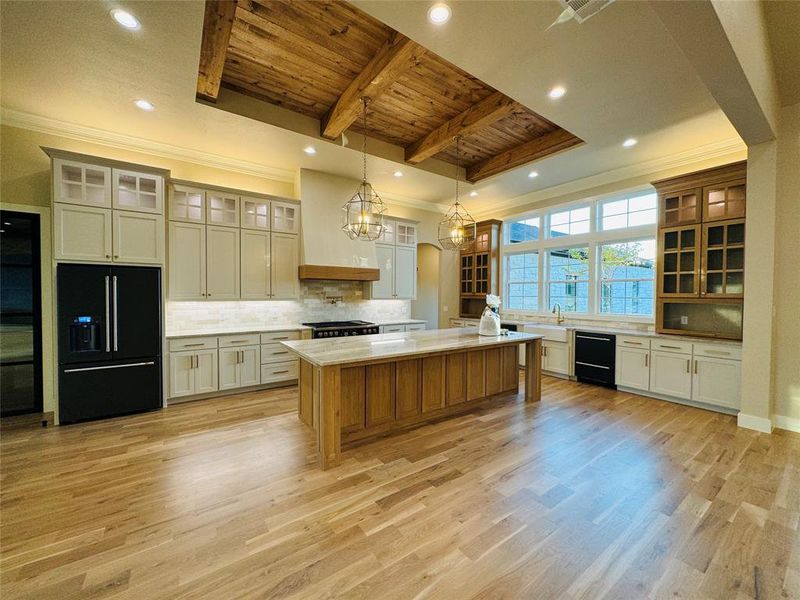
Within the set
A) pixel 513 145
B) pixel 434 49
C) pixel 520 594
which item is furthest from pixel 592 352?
pixel 434 49

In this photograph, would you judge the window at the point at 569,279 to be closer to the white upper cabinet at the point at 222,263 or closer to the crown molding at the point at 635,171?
the crown molding at the point at 635,171

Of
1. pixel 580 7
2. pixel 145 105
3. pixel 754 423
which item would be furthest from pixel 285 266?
pixel 754 423

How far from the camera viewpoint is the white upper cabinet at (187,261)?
4.19 m

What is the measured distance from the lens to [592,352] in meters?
4.95

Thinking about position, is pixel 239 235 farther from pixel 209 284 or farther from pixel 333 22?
pixel 333 22

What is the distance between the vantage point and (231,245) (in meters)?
4.60

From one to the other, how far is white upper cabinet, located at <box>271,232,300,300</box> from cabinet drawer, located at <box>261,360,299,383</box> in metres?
1.01

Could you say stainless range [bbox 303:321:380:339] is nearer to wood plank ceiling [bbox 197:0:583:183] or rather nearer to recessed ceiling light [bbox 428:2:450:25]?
wood plank ceiling [bbox 197:0:583:183]

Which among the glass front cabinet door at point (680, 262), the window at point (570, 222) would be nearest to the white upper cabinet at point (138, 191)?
the window at point (570, 222)

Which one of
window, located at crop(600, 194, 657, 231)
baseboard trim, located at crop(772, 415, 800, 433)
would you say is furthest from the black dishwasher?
window, located at crop(600, 194, 657, 231)

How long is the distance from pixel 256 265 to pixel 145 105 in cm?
214

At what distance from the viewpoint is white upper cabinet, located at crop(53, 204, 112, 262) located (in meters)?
3.34

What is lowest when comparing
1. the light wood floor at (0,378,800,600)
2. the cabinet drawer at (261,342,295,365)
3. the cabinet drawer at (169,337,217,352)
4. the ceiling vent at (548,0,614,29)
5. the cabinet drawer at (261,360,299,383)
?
the light wood floor at (0,378,800,600)

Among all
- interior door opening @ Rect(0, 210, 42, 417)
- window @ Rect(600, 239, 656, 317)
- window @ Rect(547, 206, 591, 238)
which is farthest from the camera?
window @ Rect(547, 206, 591, 238)
